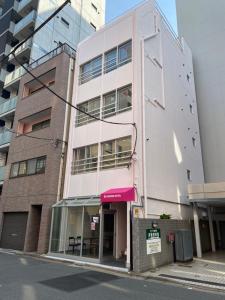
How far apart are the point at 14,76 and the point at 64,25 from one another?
7.96 meters

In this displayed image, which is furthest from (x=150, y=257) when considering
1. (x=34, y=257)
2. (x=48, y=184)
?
(x=48, y=184)

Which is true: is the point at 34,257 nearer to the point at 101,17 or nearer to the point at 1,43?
the point at 1,43

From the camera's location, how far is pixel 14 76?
22750 mm

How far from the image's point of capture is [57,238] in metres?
14.2

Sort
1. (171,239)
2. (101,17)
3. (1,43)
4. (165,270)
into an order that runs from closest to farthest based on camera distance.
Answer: (165,270) → (171,239) → (1,43) → (101,17)

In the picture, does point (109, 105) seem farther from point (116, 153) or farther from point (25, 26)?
point (25, 26)

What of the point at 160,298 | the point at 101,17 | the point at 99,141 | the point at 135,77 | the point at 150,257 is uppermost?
the point at 101,17

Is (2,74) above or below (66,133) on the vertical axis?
above

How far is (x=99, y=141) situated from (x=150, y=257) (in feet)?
22.4

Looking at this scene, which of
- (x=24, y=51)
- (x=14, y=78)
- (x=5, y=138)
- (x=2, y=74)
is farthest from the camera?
(x=2, y=74)

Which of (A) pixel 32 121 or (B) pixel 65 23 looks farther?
(B) pixel 65 23

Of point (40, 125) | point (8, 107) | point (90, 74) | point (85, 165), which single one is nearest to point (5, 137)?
point (8, 107)

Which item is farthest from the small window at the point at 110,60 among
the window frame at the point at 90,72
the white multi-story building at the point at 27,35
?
the white multi-story building at the point at 27,35

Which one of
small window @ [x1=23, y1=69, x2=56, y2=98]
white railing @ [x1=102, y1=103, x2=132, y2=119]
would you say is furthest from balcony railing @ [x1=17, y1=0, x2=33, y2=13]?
white railing @ [x1=102, y1=103, x2=132, y2=119]
